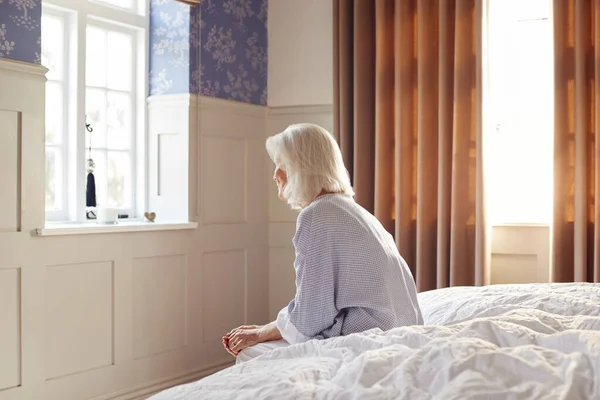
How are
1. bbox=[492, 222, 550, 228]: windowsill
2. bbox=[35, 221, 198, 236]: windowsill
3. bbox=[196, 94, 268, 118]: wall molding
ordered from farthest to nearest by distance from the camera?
bbox=[196, 94, 268, 118]: wall molding < bbox=[492, 222, 550, 228]: windowsill < bbox=[35, 221, 198, 236]: windowsill

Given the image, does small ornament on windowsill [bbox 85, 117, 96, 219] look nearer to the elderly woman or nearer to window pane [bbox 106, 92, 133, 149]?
window pane [bbox 106, 92, 133, 149]

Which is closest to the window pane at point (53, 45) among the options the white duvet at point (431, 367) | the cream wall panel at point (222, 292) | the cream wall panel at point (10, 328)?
the cream wall panel at point (10, 328)

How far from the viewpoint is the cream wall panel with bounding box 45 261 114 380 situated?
11.2ft

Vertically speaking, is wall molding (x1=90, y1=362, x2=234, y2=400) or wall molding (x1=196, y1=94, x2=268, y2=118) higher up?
wall molding (x1=196, y1=94, x2=268, y2=118)

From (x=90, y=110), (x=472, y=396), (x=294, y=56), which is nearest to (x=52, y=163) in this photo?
(x=90, y=110)

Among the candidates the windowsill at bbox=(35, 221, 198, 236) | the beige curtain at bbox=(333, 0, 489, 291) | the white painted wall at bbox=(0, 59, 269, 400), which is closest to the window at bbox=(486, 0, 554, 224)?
the beige curtain at bbox=(333, 0, 489, 291)

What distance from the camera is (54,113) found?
383cm

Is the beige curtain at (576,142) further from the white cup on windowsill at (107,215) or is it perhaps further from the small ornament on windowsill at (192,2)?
the white cup on windowsill at (107,215)

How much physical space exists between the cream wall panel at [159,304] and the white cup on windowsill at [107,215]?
23 cm

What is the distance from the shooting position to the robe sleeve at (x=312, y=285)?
2.19 m

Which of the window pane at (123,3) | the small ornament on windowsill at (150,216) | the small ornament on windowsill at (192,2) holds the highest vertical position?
the window pane at (123,3)

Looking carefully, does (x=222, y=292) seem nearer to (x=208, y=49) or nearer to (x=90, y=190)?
(x=90, y=190)

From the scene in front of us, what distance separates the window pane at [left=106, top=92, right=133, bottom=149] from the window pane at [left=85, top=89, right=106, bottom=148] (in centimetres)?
3

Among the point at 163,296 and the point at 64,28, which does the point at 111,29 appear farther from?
the point at 163,296
